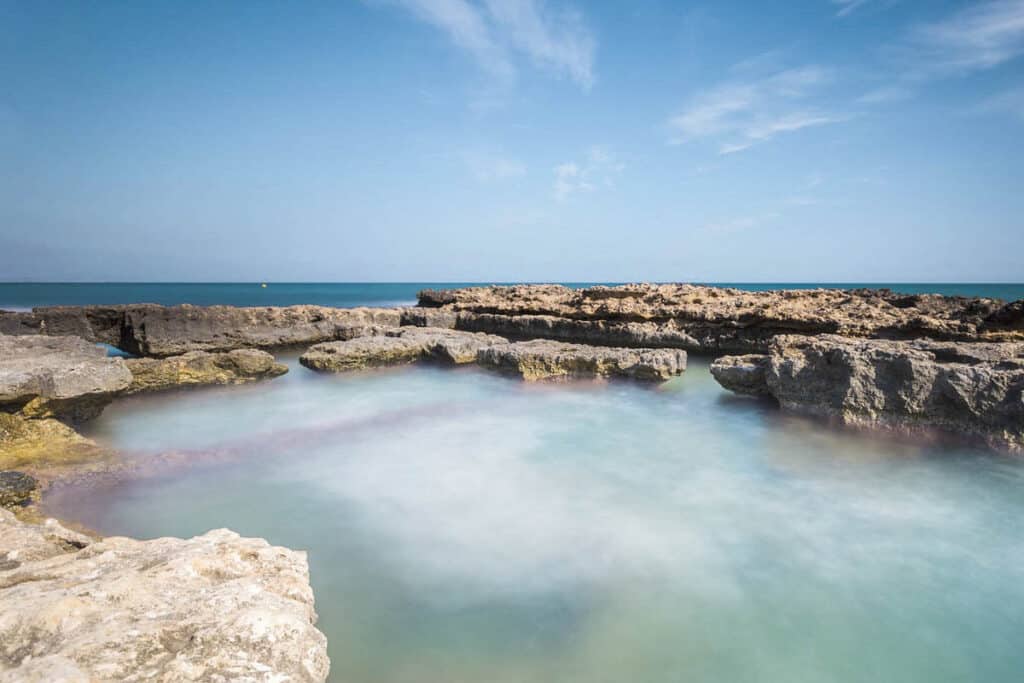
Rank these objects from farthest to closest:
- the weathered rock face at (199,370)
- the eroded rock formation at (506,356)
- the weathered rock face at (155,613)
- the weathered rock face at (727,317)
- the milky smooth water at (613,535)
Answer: the weathered rock face at (727,317) → the eroded rock formation at (506,356) → the weathered rock face at (199,370) → the milky smooth water at (613,535) → the weathered rock face at (155,613)

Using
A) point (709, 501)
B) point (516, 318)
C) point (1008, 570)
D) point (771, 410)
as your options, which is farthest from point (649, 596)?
point (516, 318)

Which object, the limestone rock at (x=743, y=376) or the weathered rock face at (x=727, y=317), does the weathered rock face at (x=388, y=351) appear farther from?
the limestone rock at (x=743, y=376)

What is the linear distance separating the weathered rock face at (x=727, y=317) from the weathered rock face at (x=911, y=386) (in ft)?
6.82

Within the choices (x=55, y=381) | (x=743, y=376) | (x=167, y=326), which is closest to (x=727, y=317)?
(x=743, y=376)

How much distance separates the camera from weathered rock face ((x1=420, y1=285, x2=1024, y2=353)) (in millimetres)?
8414

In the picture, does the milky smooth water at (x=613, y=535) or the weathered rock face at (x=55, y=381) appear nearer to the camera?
the milky smooth water at (x=613, y=535)

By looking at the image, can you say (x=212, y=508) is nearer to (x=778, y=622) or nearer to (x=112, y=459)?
(x=112, y=459)

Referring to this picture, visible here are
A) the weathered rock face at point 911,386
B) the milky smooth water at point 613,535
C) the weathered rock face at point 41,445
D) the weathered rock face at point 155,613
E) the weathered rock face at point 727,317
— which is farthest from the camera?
the weathered rock face at point 727,317

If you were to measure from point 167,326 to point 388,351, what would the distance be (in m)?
4.88

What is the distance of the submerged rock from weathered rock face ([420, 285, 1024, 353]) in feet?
32.2

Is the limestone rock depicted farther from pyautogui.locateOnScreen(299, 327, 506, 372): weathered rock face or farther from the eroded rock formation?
pyautogui.locateOnScreen(299, 327, 506, 372): weathered rock face

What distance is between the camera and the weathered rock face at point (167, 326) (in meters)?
10.5

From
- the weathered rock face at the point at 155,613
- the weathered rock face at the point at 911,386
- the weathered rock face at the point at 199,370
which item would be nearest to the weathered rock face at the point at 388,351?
the weathered rock face at the point at 199,370

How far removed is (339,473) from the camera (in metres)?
4.82
